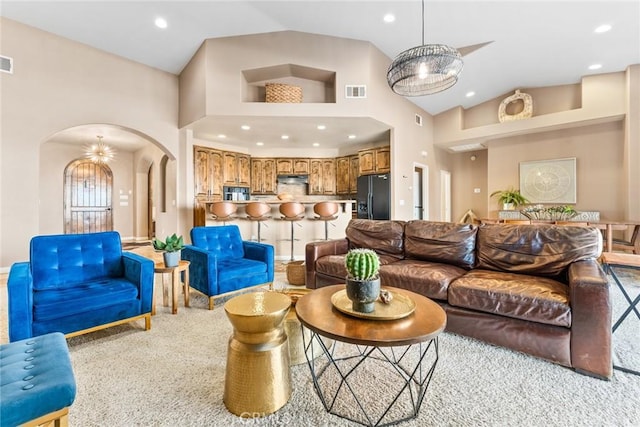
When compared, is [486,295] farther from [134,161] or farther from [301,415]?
[134,161]

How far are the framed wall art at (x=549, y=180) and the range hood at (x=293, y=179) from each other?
528 cm

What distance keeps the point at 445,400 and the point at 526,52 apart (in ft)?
19.2

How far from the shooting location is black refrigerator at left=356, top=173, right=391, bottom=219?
19.7ft

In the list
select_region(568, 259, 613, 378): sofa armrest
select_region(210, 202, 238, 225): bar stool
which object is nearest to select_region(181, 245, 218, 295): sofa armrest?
select_region(210, 202, 238, 225): bar stool

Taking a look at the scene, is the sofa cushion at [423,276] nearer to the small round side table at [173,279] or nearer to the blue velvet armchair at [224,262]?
the blue velvet armchair at [224,262]

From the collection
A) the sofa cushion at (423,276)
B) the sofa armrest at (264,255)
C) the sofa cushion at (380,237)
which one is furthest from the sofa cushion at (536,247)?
the sofa armrest at (264,255)

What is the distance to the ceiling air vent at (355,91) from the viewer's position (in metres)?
4.89

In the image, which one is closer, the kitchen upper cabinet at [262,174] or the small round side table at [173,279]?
the small round side table at [173,279]

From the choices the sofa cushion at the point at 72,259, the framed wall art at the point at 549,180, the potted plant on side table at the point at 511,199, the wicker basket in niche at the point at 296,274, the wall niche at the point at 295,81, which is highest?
the wall niche at the point at 295,81

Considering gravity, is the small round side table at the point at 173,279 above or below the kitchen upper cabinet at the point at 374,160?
below

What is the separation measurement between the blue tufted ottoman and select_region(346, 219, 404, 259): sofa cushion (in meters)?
2.76

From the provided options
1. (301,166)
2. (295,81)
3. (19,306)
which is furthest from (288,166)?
(19,306)

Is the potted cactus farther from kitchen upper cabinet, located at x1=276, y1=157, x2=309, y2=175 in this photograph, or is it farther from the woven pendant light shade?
kitchen upper cabinet, located at x1=276, y1=157, x2=309, y2=175

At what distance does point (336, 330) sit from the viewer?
4.16 feet
